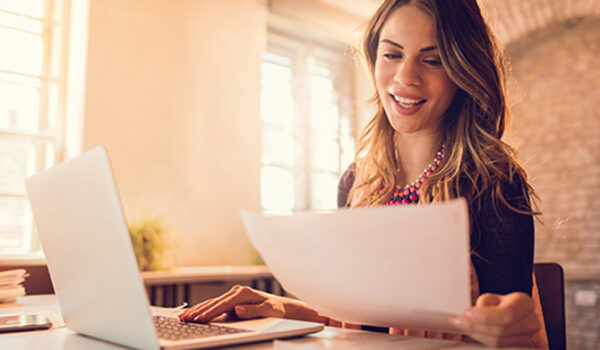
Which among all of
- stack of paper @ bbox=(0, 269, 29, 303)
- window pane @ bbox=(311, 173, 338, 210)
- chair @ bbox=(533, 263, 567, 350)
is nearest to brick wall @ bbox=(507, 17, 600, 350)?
window pane @ bbox=(311, 173, 338, 210)

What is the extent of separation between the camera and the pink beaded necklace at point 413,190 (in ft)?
3.80

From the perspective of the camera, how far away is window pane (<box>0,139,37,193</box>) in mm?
2912

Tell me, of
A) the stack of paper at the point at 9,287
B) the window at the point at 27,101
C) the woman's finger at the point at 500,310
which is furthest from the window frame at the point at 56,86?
the woman's finger at the point at 500,310

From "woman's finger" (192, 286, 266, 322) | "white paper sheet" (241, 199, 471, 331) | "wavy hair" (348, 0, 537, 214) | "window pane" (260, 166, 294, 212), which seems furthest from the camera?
"window pane" (260, 166, 294, 212)

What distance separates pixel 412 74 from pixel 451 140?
18 cm

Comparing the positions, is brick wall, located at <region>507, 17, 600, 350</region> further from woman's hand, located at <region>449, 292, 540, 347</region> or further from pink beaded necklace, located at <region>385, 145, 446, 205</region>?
woman's hand, located at <region>449, 292, 540, 347</region>

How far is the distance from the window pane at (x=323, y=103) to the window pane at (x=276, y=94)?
0.79 ft

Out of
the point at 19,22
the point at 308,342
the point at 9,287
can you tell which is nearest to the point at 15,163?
the point at 19,22

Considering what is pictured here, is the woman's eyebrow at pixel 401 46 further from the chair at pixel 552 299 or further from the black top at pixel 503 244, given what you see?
the chair at pixel 552 299

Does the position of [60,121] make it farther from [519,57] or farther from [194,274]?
[519,57]

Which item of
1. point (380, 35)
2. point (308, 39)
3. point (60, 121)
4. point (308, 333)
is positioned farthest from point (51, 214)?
point (308, 39)

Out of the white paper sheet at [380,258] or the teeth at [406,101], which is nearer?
the white paper sheet at [380,258]

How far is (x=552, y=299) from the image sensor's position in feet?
3.96

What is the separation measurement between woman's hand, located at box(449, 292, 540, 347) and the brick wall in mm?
3348
